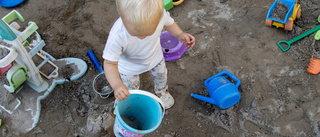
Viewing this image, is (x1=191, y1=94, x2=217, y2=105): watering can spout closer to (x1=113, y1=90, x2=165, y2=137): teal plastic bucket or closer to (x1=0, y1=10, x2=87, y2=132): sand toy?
(x1=113, y1=90, x2=165, y2=137): teal plastic bucket

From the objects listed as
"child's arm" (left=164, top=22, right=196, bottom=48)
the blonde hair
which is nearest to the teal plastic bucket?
the blonde hair

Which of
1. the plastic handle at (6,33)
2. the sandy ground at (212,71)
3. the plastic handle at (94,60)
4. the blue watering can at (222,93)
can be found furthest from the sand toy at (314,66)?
the plastic handle at (6,33)

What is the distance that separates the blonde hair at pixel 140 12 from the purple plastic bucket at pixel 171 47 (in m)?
1.11

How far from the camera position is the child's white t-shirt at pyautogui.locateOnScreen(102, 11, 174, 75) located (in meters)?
1.26

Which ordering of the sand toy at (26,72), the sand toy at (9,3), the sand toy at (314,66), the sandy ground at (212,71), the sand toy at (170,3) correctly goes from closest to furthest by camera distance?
the sand toy at (26,72) < the sandy ground at (212,71) < the sand toy at (314,66) < the sand toy at (170,3) < the sand toy at (9,3)

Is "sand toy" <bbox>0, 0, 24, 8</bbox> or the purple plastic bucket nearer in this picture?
the purple plastic bucket

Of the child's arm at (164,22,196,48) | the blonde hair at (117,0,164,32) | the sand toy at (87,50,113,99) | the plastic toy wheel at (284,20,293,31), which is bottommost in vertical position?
the sand toy at (87,50,113,99)

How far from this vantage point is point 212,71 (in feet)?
7.10

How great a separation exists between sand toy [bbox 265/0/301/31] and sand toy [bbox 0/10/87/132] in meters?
1.87

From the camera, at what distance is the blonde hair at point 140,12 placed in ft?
3.37

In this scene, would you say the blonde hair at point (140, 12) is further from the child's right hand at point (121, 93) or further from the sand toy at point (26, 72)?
the sand toy at point (26, 72)

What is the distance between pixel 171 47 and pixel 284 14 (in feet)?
3.71

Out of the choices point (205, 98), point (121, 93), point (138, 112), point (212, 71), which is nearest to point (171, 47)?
point (212, 71)

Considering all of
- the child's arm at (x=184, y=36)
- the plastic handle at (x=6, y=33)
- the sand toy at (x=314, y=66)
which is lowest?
the sand toy at (x=314, y=66)
